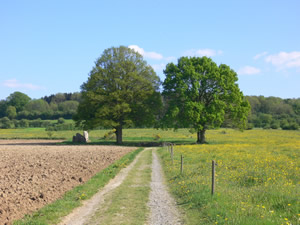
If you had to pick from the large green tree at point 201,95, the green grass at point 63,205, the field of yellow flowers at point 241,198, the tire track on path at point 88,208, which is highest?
the large green tree at point 201,95

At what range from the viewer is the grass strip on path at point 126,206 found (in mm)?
9188

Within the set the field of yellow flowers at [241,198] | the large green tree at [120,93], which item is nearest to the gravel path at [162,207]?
the field of yellow flowers at [241,198]

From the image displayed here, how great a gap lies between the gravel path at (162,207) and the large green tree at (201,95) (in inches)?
1260

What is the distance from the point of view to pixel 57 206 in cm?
1055

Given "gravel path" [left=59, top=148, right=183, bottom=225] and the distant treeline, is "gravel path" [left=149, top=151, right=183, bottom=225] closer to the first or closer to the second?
"gravel path" [left=59, top=148, right=183, bottom=225]

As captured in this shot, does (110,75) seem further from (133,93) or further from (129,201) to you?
(129,201)

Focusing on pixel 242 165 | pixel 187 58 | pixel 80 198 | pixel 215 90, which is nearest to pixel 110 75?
pixel 187 58

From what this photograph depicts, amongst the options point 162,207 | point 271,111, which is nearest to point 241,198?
point 162,207

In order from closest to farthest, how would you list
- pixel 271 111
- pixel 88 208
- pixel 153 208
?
pixel 153 208 < pixel 88 208 < pixel 271 111

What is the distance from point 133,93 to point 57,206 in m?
42.3

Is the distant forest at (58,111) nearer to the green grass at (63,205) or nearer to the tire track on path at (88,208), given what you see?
the tire track on path at (88,208)

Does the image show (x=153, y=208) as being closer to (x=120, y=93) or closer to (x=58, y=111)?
(x=120, y=93)

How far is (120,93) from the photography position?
50250 mm

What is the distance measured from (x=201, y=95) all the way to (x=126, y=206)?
41.0m
